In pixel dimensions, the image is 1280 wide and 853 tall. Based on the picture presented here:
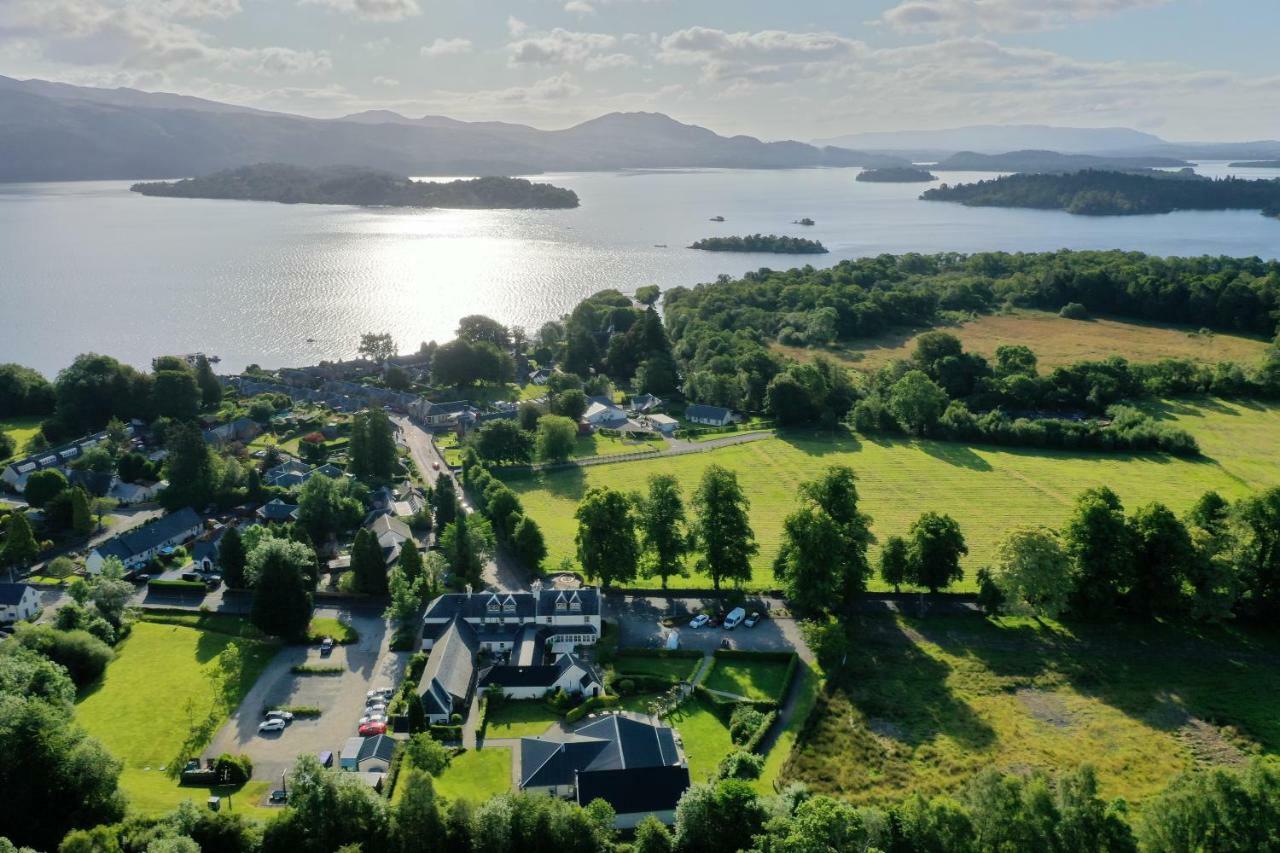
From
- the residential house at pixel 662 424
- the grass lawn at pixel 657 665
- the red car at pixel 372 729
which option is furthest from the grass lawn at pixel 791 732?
the residential house at pixel 662 424

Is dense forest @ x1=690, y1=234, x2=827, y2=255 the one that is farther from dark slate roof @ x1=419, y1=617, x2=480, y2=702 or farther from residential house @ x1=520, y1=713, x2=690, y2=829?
residential house @ x1=520, y1=713, x2=690, y2=829

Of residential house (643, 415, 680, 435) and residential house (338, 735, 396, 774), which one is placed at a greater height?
residential house (643, 415, 680, 435)

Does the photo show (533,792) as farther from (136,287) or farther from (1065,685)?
(136,287)

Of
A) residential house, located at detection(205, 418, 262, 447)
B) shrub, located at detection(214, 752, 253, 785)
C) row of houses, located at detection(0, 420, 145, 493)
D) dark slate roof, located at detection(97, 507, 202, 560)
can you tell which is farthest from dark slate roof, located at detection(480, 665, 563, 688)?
residential house, located at detection(205, 418, 262, 447)

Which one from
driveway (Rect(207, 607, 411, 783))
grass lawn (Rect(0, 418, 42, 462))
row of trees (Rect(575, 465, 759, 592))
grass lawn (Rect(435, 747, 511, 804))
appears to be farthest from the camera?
grass lawn (Rect(0, 418, 42, 462))

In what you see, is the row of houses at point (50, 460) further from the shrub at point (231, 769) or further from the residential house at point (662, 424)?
the residential house at point (662, 424)

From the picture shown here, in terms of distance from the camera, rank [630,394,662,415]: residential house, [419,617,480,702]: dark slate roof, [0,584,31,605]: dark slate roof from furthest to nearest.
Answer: [630,394,662,415]: residential house < [0,584,31,605]: dark slate roof < [419,617,480,702]: dark slate roof

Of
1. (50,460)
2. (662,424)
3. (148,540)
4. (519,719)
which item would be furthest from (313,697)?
(662,424)
